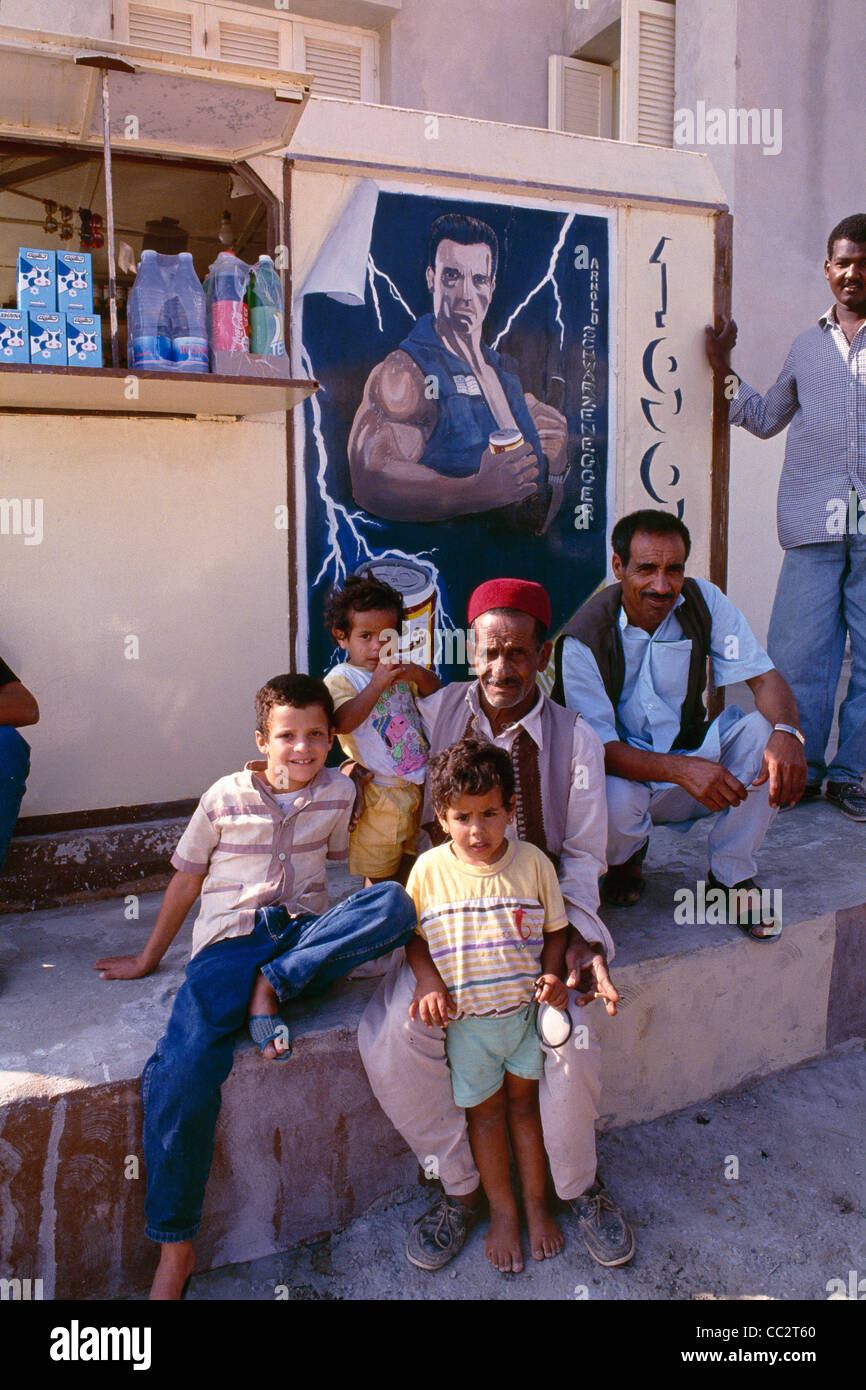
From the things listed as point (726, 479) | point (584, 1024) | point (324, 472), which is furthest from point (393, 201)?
point (584, 1024)

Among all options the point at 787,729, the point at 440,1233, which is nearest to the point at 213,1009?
the point at 440,1233

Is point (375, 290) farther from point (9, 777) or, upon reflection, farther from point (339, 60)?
point (339, 60)

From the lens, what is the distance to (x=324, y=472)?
3.84 metres

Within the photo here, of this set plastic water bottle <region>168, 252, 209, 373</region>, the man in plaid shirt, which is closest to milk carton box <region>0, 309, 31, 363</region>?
plastic water bottle <region>168, 252, 209, 373</region>

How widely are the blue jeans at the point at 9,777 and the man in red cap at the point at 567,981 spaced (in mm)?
1065

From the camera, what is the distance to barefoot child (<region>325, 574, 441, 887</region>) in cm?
279

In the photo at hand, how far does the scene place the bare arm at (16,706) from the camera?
2807 mm

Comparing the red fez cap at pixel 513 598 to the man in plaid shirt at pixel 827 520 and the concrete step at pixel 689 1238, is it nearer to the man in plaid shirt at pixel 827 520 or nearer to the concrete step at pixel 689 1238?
the concrete step at pixel 689 1238

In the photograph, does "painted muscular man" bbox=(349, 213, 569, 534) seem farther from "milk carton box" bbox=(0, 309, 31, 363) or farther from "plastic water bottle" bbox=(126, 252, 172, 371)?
"milk carton box" bbox=(0, 309, 31, 363)

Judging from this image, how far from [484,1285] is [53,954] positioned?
1.43 metres

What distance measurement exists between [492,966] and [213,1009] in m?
0.60

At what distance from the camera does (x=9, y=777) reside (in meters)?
2.71

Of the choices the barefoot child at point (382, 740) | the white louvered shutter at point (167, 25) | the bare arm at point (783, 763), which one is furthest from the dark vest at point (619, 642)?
the white louvered shutter at point (167, 25)

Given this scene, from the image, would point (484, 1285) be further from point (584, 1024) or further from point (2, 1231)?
point (2, 1231)
